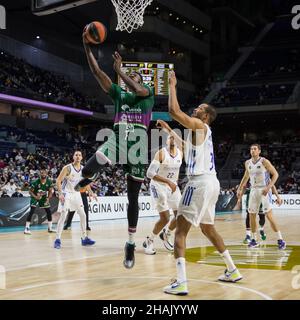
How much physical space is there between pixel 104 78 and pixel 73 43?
97.0ft

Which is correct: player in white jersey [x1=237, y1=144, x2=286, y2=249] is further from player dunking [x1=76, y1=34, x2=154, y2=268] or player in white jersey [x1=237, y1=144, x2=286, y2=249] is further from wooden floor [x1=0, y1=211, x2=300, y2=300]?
player dunking [x1=76, y1=34, x2=154, y2=268]

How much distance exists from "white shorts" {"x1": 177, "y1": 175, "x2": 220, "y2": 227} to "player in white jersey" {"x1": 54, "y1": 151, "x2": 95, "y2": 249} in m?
4.52

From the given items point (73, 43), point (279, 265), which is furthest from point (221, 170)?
point (279, 265)

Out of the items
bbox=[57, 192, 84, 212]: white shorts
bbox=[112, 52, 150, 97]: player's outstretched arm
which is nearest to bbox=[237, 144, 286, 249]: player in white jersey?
bbox=[57, 192, 84, 212]: white shorts

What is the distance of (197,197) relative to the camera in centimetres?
489

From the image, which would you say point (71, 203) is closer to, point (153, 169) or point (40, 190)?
point (153, 169)

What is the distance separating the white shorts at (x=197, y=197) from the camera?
4855mm

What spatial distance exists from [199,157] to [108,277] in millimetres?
1964

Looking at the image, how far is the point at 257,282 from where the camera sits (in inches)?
209

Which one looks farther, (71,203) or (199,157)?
(71,203)

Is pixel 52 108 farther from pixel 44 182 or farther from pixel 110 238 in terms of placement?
pixel 110 238

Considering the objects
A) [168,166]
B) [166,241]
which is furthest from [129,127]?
[166,241]

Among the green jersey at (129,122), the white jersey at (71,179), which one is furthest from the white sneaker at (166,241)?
the green jersey at (129,122)

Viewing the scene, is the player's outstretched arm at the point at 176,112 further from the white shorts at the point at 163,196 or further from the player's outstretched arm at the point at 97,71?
the white shorts at the point at 163,196
